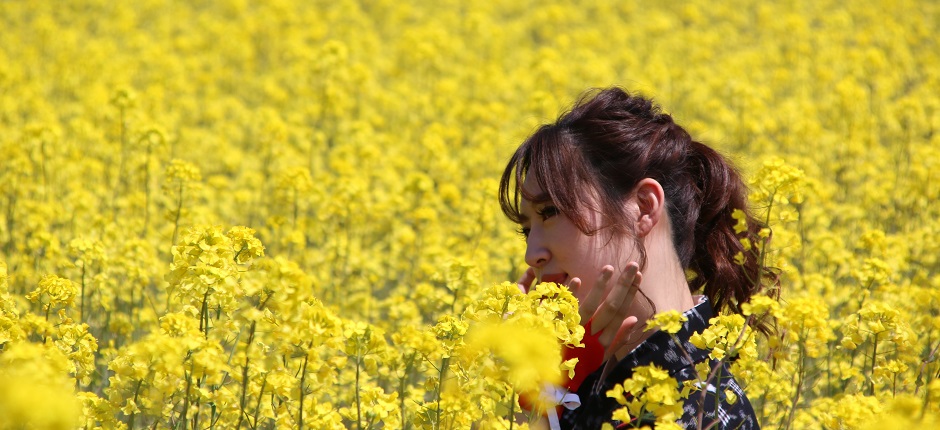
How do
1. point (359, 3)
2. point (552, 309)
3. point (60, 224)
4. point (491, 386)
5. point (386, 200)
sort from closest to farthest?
point (491, 386) → point (552, 309) → point (60, 224) → point (386, 200) → point (359, 3)

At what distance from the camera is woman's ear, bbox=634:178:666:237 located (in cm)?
285

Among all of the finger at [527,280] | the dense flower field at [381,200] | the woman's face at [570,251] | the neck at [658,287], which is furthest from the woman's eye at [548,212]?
the finger at [527,280]

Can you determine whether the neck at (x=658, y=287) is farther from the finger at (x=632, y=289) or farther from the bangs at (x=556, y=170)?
the bangs at (x=556, y=170)

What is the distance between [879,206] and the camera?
6992 millimetres

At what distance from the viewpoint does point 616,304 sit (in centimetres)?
261

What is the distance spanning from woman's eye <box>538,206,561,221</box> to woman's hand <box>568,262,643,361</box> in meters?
0.23

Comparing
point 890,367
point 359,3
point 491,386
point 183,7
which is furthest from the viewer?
point 359,3

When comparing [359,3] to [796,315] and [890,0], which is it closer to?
[890,0]

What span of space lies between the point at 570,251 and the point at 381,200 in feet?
13.6

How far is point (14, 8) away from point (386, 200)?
9.24 meters

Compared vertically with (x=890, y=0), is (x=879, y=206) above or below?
below

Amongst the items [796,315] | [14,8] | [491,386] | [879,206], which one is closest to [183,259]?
[491,386]

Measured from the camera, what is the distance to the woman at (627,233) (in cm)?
268

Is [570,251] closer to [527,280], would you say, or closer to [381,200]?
[527,280]
